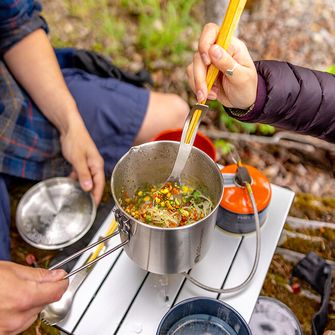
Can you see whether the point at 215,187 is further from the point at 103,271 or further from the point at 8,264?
the point at 8,264

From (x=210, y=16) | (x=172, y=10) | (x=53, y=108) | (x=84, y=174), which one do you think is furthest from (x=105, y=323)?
(x=172, y=10)

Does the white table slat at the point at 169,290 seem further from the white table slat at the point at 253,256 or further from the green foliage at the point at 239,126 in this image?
the green foliage at the point at 239,126

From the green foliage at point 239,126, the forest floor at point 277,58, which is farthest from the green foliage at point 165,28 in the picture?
the green foliage at point 239,126

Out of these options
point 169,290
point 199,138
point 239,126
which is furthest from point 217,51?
point 239,126

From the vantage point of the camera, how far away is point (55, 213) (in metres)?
2.34

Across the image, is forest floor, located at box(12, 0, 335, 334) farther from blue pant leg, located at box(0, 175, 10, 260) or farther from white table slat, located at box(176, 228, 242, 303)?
white table slat, located at box(176, 228, 242, 303)

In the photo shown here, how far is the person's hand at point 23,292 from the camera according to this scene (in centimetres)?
141

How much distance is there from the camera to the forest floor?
7.63 feet

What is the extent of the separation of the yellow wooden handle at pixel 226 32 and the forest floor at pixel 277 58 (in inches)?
44.9

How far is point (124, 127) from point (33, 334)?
48.4 inches

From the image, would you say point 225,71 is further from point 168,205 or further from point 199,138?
point 199,138

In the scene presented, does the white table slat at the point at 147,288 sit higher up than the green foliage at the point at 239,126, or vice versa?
the white table slat at the point at 147,288

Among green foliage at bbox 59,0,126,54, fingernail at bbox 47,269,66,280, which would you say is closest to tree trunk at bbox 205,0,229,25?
green foliage at bbox 59,0,126,54

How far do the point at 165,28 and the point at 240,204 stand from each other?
2468mm
